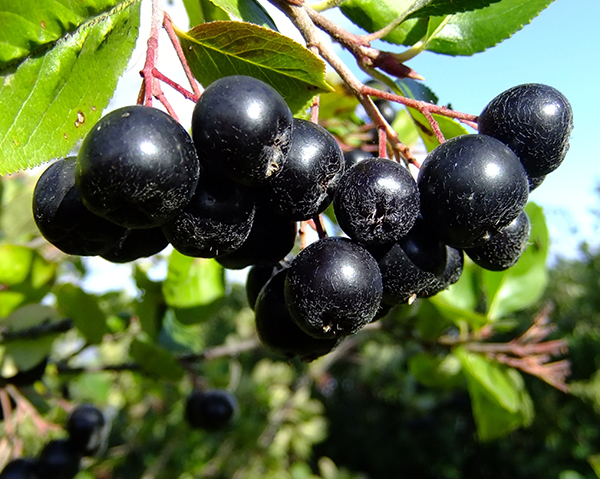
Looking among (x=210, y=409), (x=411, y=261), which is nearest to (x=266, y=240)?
(x=411, y=261)

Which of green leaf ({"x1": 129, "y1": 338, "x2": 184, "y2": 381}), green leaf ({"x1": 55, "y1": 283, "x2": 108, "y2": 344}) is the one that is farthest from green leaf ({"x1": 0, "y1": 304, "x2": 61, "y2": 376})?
green leaf ({"x1": 129, "y1": 338, "x2": 184, "y2": 381})

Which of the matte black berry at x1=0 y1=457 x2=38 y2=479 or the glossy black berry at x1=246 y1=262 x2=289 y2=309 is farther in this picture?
the matte black berry at x1=0 y1=457 x2=38 y2=479

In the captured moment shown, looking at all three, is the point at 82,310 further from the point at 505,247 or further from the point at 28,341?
the point at 505,247

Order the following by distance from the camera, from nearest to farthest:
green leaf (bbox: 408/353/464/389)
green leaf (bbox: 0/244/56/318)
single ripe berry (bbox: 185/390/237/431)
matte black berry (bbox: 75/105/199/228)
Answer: matte black berry (bbox: 75/105/199/228)
green leaf (bbox: 0/244/56/318)
single ripe berry (bbox: 185/390/237/431)
green leaf (bbox: 408/353/464/389)

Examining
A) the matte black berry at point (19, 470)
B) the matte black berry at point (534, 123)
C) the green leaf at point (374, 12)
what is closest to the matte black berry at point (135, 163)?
the matte black berry at point (534, 123)

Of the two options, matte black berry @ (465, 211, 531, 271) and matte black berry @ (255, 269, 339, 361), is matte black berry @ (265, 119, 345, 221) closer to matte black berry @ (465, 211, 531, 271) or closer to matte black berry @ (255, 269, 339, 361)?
matte black berry @ (255, 269, 339, 361)

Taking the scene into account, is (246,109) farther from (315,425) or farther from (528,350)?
(315,425)

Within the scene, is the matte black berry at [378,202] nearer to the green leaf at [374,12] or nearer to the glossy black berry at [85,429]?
the green leaf at [374,12]
